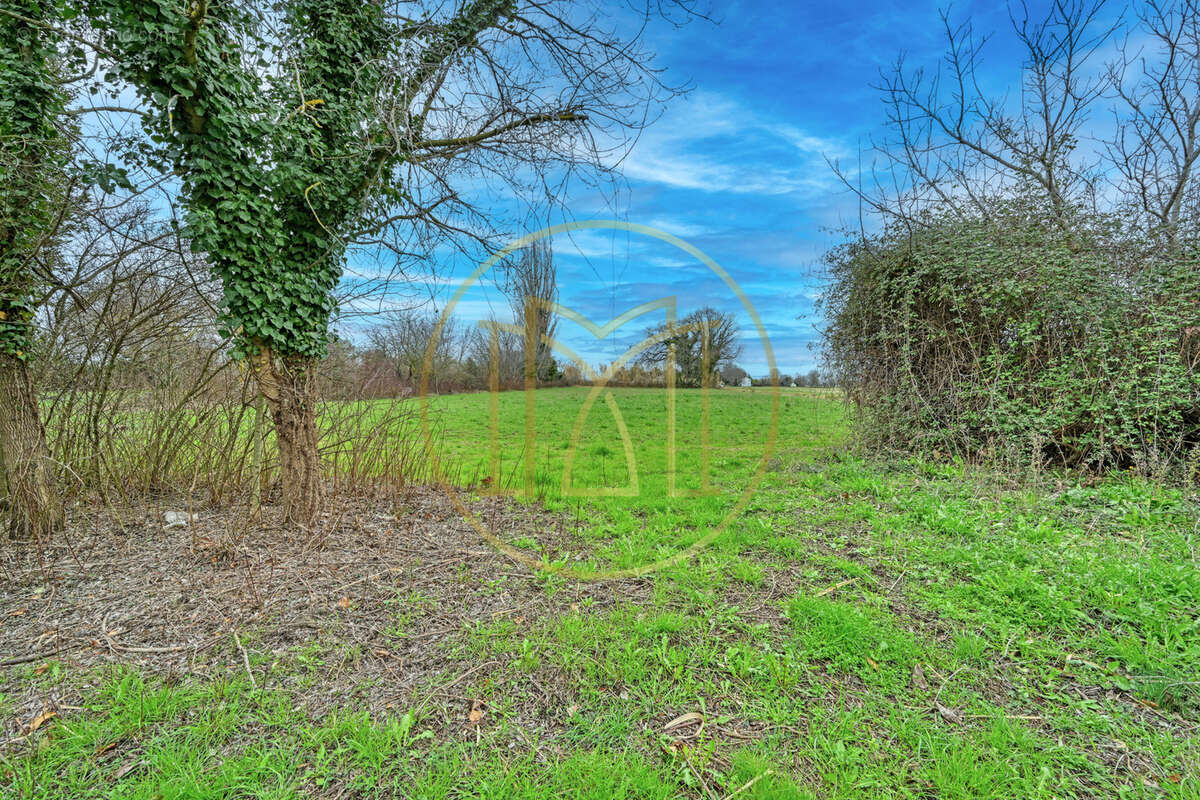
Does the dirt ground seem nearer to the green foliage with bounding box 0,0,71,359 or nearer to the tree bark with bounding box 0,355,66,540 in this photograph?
the tree bark with bounding box 0,355,66,540

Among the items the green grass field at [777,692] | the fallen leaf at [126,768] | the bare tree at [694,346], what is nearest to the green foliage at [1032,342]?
the green grass field at [777,692]

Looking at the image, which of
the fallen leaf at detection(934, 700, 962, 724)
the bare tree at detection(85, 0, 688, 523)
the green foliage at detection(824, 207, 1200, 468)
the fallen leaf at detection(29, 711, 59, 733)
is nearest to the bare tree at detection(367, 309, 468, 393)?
the bare tree at detection(85, 0, 688, 523)

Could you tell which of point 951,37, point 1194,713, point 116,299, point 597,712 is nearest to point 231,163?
point 116,299

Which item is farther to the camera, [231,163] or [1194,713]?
[231,163]

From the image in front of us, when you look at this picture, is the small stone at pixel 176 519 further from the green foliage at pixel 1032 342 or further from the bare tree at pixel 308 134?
the green foliage at pixel 1032 342

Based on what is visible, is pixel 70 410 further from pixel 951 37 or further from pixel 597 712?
pixel 951 37

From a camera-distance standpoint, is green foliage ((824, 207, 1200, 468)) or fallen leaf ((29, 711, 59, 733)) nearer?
fallen leaf ((29, 711, 59, 733))

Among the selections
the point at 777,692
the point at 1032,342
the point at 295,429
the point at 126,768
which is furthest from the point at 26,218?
the point at 1032,342

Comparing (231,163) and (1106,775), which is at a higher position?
(231,163)

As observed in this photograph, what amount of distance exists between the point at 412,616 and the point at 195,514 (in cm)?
291

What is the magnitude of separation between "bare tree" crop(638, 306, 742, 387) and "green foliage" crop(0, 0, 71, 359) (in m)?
4.55

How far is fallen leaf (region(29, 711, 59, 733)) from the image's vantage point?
181 centimetres

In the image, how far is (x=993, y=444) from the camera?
509 cm

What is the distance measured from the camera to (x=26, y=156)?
3158mm
